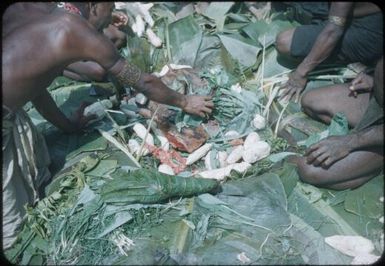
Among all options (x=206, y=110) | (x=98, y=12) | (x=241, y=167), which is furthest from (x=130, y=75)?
(x=241, y=167)

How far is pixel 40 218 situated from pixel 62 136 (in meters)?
0.73

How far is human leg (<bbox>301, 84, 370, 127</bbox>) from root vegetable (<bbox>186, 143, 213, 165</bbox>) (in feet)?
2.59

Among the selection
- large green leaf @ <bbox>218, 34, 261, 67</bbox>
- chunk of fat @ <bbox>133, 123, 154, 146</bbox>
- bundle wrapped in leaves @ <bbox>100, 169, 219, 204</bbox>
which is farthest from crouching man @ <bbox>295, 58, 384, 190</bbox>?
large green leaf @ <bbox>218, 34, 261, 67</bbox>

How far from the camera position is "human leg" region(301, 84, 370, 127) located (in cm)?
277

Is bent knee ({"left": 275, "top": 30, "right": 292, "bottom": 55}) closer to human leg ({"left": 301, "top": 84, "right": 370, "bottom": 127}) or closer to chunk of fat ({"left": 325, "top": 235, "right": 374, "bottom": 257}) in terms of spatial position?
human leg ({"left": 301, "top": 84, "right": 370, "bottom": 127})

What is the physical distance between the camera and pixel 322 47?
301 cm

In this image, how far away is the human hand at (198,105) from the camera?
9.30ft

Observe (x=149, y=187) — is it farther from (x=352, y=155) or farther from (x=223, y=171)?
(x=352, y=155)

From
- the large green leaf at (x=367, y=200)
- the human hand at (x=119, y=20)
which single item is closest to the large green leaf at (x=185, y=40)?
the human hand at (x=119, y=20)

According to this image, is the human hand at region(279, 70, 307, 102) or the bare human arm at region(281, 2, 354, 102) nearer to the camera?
the bare human arm at region(281, 2, 354, 102)

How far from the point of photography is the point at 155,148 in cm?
285

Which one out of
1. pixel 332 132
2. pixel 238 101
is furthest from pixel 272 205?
pixel 238 101

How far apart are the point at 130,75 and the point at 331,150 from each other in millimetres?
1229

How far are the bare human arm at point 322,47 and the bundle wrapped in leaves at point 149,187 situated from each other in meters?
1.15
